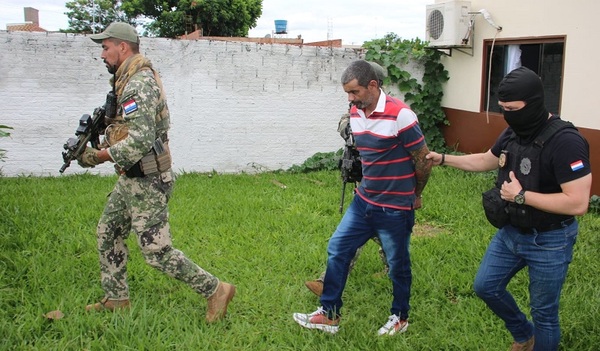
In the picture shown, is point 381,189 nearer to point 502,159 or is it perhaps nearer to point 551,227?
point 502,159

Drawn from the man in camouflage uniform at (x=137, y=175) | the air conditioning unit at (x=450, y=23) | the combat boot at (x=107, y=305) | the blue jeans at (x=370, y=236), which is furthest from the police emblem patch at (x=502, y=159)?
the air conditioning unit at (x=450, y=23)

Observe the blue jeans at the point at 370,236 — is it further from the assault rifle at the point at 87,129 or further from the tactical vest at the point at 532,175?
the assault rifle at the point at 87,129

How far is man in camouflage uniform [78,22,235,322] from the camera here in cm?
321

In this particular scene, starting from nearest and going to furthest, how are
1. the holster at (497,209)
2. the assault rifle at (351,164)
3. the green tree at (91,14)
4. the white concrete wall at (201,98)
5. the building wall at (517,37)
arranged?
the holster at (497,209) < the assault rifle at (351,164) < the building wall at (517,37) < the white concrete wall at (201,98) < the green tree at (91,14)

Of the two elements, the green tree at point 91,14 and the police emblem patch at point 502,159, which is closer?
the police emblem patch at point 502,159

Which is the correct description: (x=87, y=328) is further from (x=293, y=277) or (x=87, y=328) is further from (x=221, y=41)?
(x=221, y=41)

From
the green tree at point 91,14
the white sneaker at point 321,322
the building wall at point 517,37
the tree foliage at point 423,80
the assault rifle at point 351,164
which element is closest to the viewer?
the white sneaker at point 321,322

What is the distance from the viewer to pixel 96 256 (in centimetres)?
449

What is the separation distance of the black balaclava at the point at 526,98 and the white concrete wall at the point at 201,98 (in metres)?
6.11

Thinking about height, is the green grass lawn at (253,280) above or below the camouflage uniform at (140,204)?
below

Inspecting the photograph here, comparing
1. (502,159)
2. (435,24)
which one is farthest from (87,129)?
(435,24)

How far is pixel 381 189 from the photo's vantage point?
10.6 ft

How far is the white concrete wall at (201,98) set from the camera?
24.3 feet

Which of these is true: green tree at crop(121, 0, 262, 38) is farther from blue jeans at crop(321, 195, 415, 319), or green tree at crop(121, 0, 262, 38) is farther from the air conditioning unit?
blue jeans at crop(321, 195, 415, 319)
